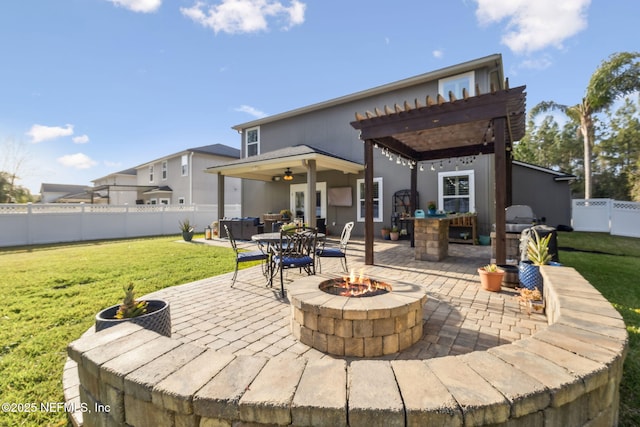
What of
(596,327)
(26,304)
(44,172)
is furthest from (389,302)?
→ (44,172)

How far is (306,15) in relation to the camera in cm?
793

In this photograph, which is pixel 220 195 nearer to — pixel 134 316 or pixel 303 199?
pixel 303 199

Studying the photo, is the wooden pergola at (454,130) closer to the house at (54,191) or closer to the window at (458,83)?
the window at (458,83)

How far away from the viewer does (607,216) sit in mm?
12008

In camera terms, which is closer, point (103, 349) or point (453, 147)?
point (103, 349)

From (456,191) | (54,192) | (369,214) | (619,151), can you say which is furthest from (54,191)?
(619,151)

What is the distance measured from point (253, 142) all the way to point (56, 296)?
11459mm

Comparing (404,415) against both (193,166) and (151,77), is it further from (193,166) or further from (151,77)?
(193,166)

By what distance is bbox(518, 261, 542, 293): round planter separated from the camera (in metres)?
3.52

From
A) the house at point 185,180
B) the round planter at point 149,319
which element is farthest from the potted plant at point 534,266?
the house at point 185,180

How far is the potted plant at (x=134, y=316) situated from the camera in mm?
2145

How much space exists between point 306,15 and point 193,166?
1381 cm

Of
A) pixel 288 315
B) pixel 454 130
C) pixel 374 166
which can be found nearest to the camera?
pixel 288 315

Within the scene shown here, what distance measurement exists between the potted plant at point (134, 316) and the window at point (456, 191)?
8.99 metres
